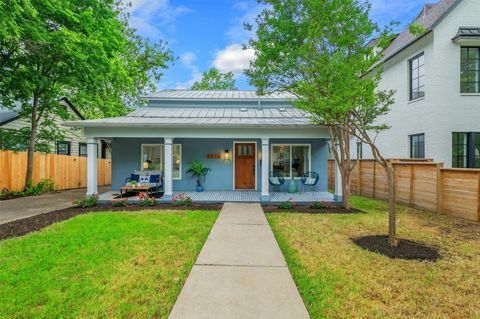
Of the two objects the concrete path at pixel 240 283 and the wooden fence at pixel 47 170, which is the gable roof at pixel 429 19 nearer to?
the concrete path at pixel 240 283

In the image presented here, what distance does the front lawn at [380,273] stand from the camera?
284 cm

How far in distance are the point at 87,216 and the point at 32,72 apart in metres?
8.49

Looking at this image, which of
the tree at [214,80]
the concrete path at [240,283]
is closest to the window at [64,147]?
the concrete path at [240,283]

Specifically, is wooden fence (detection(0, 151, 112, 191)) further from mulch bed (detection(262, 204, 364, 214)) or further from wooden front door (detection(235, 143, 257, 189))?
mulch bed (detection(262, 204, 364, 214))

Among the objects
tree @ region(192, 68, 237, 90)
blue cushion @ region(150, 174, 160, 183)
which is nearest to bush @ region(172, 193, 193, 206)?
blue cushion @ region(150, 174, 160, 183)

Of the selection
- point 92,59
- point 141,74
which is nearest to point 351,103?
point 92,59

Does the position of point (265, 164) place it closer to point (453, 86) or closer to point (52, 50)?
point (453, 86)

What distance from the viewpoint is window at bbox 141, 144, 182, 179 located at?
1152 cm

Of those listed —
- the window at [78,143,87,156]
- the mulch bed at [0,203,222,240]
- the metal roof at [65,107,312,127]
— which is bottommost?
the mulch bed at [0,203,222,240]

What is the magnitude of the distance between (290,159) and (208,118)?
4267 mm

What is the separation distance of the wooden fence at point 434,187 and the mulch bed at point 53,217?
6.82 m

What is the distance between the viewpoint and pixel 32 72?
11.2m

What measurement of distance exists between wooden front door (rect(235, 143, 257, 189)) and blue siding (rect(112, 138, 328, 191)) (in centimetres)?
26

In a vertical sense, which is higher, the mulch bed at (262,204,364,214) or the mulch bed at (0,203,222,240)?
the mulch bed at (0,203,222,240)
